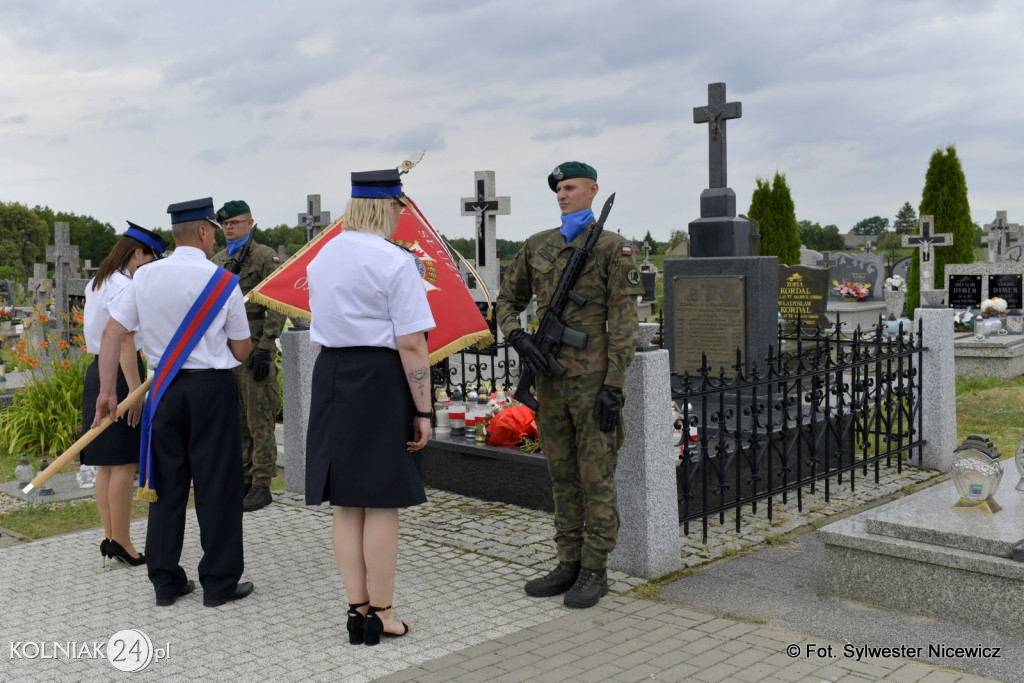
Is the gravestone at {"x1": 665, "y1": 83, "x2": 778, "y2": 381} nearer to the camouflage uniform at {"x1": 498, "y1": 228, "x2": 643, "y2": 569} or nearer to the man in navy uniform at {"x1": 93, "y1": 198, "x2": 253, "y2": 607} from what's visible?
the camouflage uniform at {"x1": 498, "y1": 228, "x2": 643, "y2": 569}

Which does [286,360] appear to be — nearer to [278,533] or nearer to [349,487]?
[278,533]

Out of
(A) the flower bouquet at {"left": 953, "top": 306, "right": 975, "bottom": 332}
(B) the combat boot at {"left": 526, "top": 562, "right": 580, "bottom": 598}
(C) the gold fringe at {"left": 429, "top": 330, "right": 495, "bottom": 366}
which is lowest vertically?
(B) the combat boot at {"left": 526, "top": 562, "right": 580, "bottom": 598}

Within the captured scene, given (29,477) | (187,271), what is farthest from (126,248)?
(29,477)

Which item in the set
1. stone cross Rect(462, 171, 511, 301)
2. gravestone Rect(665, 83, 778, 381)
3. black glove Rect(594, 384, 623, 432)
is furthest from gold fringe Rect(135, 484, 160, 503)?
stone cross Rect(462, 171, 511, 301)

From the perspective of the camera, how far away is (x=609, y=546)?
4852mm

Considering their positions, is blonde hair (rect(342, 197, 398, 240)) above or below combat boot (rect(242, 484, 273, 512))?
above

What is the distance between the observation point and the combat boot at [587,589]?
4777 mm

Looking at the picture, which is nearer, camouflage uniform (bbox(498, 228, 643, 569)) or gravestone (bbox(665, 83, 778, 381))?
camouflage uniform (bbox(498, 228, 643, 569))

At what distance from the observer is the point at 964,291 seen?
2044 centimetres

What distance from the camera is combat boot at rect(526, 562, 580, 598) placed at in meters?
4.98

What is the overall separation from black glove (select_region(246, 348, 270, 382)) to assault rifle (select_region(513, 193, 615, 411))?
264 centimetres

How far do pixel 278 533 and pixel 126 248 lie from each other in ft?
6.86

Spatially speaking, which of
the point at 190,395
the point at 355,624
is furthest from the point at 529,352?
the point at 190,395

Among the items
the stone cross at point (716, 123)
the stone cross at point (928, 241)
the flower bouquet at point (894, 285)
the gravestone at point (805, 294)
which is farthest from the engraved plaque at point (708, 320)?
the flower bouquet at point (894, 285)
